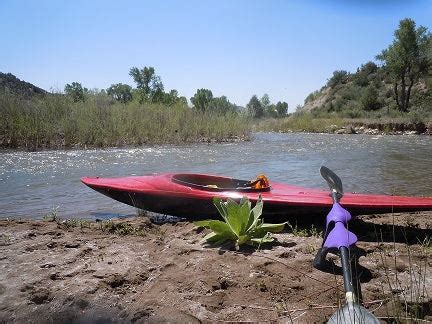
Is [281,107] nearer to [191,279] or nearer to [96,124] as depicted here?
[96,124]

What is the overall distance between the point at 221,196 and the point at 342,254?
1.59 metres

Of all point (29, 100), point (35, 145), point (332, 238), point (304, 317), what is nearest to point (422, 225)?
point (332, 238)

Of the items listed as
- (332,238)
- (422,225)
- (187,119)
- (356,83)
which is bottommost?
(422,225)

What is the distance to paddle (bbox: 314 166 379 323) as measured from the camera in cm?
132

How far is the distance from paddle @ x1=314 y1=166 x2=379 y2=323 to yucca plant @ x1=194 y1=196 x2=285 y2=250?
1.38 feet

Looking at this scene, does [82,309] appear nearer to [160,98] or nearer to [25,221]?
[25,221]

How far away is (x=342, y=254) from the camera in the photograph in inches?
66.3

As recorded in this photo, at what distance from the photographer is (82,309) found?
68.3 inches

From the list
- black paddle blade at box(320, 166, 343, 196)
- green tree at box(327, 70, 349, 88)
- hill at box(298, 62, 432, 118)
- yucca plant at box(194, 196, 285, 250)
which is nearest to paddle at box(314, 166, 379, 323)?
black paddle blade at box(320, 166, 343, 196)

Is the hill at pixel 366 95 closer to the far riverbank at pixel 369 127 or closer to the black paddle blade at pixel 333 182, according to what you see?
the far riverbank at pixel 369 127

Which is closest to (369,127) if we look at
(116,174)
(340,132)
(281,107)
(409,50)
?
(340,132)

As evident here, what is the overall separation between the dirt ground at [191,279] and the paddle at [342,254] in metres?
0.08

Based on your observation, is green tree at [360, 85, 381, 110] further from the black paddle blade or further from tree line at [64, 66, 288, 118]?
the black paddle blade

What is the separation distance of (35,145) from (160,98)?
4144 cm
